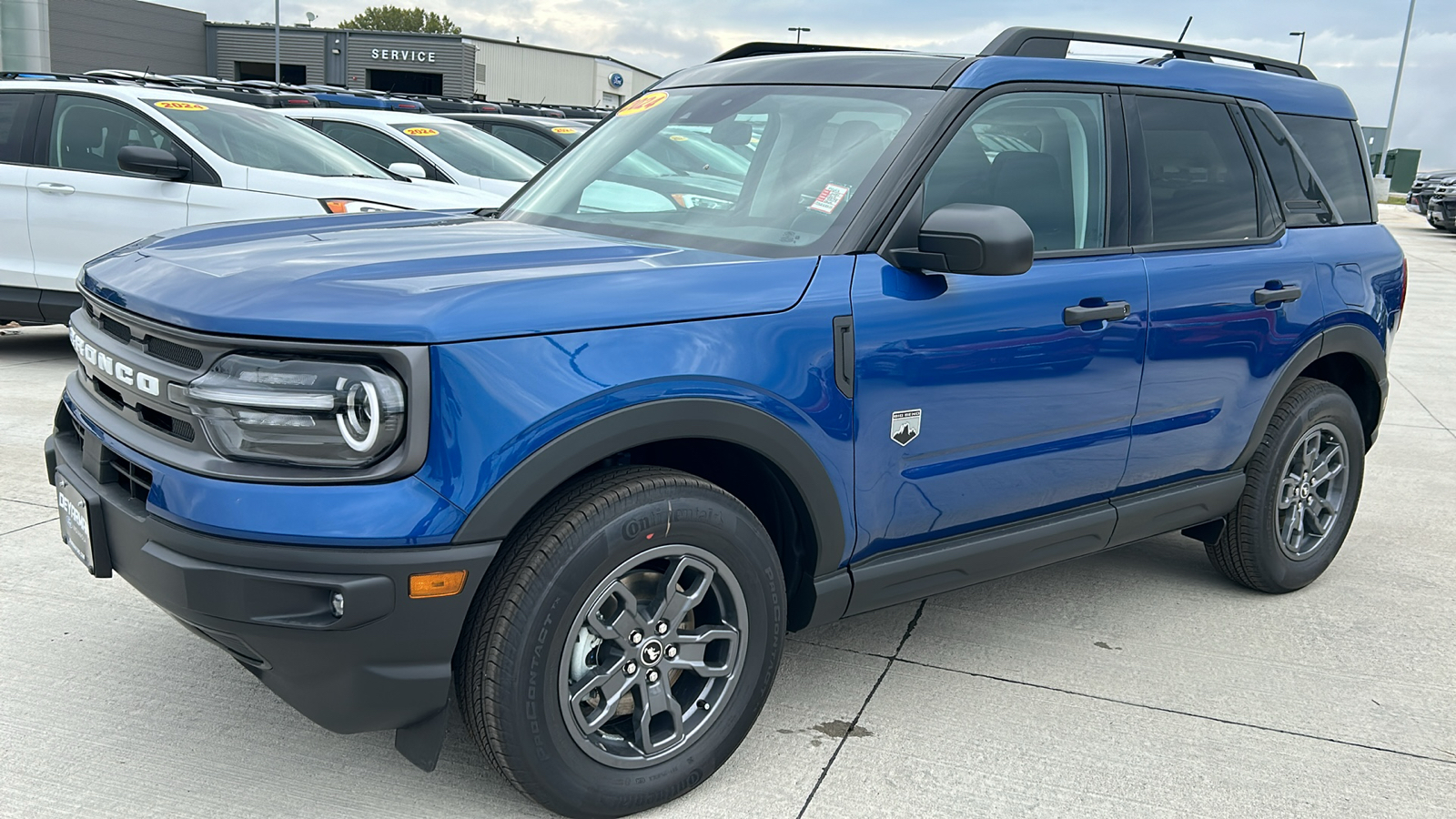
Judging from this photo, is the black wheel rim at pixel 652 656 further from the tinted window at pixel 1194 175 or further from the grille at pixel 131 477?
the tinted window at pixel 1194 175

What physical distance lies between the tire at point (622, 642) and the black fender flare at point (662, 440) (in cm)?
11

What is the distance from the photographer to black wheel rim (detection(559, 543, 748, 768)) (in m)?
2.67

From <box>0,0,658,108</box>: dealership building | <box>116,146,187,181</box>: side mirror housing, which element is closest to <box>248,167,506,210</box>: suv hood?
<box>116,146,187,181</box>: side mirror housing

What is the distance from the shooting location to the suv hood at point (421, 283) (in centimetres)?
237

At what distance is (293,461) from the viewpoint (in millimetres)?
2357

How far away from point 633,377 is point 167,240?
4.90 ft

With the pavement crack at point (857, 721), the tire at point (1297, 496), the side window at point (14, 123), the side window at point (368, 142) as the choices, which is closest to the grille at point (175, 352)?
the pavement crack at point (857, 721)

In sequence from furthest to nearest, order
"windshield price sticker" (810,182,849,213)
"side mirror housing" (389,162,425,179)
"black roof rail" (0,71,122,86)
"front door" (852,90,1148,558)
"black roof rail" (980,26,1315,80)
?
"side mirror housing" (389,162,425,179), "black roof rail" (0,71,122,86), "black roof rail" (980,26,1315,80), "windshield price sticker" (810,182,849,213), "front door" (852,90,1148,558)

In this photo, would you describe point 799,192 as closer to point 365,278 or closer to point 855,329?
point 855,329

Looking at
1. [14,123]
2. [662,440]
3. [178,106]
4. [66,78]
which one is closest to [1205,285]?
[662,440]

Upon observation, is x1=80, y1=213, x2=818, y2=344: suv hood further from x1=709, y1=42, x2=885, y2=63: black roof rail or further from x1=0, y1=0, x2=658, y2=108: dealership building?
x1=0, y1=0, x2=658, y2=108: dealership building

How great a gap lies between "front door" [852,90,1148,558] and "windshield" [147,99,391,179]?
574 centimetres

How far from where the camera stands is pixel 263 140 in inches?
317

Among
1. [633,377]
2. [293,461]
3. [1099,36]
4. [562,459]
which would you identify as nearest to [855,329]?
[633,377]
